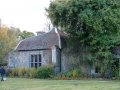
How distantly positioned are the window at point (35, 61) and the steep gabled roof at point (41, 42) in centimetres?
99

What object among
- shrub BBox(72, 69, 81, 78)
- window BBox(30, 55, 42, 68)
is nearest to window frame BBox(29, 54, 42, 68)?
window BBox(30, 55, 42, 68)

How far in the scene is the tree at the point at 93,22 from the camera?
3544 cm

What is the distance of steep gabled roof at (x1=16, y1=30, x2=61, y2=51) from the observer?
4104 centimetres

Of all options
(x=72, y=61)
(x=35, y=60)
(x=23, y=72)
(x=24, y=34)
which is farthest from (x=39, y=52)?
(x=24, y=34)

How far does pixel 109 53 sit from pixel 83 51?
378 centimetres

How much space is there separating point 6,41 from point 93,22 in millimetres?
27658

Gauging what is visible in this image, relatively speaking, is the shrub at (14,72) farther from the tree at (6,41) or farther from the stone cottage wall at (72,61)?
the tree at (6,41)

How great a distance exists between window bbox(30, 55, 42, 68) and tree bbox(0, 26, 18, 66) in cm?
702

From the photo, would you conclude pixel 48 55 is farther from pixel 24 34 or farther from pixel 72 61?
pixel 24 34

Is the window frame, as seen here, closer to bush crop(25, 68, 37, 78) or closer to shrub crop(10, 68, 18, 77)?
shrub crop(10, 68, 18, 77)

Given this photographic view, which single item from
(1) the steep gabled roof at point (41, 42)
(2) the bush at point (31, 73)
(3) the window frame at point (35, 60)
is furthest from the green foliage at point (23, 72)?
(1) the steep gabled roof at point (41, 42)

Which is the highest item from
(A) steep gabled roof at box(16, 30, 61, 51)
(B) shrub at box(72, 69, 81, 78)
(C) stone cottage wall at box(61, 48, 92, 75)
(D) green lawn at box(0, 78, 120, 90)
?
(A) steep gabled roof at box(16, 30, 61, 51)

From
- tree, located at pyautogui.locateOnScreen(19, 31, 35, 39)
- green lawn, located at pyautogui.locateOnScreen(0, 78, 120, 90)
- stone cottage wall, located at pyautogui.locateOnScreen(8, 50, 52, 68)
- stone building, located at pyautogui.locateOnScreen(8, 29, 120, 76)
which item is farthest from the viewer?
tree, located at pyautogui.locateOnScreen(19, 31, 35, 39)

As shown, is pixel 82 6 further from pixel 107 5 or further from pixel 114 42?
pixel 114 42
